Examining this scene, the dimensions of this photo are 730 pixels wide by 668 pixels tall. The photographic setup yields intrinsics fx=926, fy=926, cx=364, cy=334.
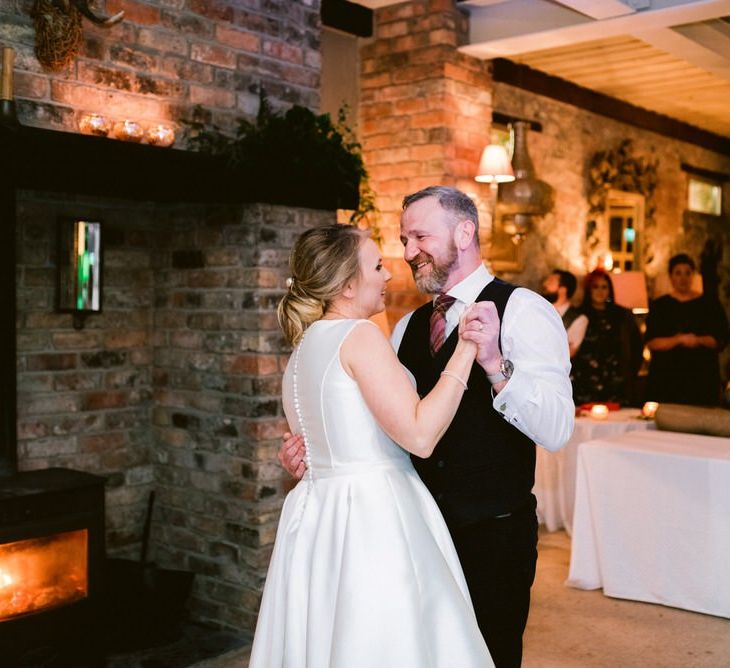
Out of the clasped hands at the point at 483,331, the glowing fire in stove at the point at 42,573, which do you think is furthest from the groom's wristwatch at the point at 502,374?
the glowing fire in stove at the point at 42,573

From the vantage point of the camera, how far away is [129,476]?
4.08 metres

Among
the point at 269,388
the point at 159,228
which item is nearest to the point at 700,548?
the point at 269,388

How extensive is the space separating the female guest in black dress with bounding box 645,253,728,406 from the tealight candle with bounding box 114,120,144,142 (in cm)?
366

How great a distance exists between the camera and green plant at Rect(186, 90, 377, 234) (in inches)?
140

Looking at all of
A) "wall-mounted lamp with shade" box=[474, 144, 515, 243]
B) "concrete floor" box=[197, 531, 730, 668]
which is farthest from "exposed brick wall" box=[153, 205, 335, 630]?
"wall-mounted lamp with shade" box=[474, 144, 515, 243]

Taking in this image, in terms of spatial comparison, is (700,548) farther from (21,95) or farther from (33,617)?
(21,95)

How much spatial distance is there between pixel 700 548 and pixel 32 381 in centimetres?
295

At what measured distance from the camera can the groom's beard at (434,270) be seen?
7.62ft

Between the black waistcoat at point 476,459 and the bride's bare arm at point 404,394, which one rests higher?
the bride's bare arm at point 404,394

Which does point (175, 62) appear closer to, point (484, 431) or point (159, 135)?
point (159, 135)

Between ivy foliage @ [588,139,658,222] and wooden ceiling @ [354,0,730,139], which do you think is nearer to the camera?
wooden ceiling @ [354,0,730,139]

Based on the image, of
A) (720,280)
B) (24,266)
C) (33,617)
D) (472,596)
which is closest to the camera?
(472,596)

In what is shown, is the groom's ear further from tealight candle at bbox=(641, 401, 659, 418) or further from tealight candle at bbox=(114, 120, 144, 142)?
tealight candle at bbox=(641, 401, 659, 418)

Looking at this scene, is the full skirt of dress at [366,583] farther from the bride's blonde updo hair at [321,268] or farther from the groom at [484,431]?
the bride's blonde updo hair at [321,268]
